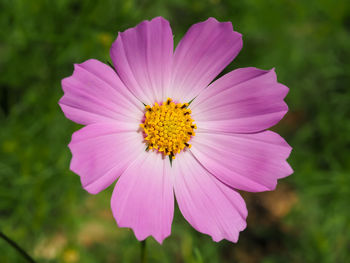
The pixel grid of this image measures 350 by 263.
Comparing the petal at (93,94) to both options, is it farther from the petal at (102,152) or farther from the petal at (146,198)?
the petal at (146,198)

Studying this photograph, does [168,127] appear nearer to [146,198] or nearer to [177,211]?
[146,198]

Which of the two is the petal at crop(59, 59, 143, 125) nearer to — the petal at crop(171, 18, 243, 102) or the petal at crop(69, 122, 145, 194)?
the petal at crop(69, 122, 145, 194)

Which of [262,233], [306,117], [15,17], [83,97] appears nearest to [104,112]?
[83,97]

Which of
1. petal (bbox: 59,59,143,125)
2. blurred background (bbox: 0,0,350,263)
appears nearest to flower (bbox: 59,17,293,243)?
petal (bbox: 59,59,143,125)

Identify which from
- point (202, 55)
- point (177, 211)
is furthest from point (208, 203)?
point (177, 211)

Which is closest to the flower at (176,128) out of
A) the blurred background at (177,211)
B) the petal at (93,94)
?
the petal at (93,94)

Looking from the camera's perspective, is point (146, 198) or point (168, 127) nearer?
point (146, 198)
